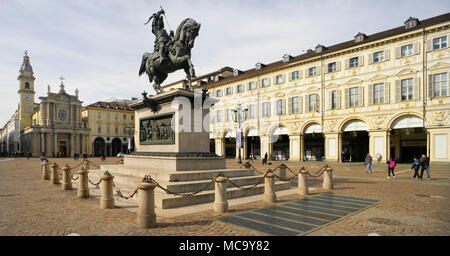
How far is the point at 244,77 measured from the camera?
44531mm

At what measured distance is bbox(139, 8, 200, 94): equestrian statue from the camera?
450 inches

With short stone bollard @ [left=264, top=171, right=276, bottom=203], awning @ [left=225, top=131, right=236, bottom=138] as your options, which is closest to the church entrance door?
awning @ [left=225, top=131, right=236, bottom=138]

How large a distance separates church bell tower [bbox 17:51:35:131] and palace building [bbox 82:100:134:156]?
2059 centimetres

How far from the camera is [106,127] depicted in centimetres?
7288

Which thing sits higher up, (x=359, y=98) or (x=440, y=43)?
(x=440, y=43)

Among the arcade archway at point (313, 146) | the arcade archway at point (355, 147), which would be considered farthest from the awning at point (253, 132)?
the arcade archway at point (355, 147)

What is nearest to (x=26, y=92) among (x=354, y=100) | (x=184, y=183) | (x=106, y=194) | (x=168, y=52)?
(x=168, y=52)

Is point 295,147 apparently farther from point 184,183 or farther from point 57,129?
point 57,129

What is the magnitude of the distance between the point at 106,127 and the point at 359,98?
6429cm

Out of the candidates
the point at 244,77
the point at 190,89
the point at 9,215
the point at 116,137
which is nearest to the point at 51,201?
the point at 9,215

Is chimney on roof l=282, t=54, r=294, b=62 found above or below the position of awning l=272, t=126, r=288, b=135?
above

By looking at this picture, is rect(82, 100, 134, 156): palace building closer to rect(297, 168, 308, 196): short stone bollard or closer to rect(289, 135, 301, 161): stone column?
rect(289, 135, 301, 161): stone column

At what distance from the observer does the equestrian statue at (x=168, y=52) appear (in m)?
11.4
